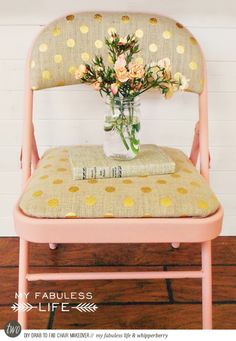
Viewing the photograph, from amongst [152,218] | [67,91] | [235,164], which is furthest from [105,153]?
[235,164]

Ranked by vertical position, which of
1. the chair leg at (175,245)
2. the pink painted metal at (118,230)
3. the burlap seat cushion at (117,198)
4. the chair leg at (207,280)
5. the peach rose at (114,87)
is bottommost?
the chair leg at (175,245)

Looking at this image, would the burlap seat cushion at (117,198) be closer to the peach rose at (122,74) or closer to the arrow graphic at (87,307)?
the peach rose at (122,74)

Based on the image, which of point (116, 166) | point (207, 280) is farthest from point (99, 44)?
point (207, 280)

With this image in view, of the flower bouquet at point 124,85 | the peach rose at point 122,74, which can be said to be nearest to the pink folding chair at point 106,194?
the flower bouquet at point 124,85

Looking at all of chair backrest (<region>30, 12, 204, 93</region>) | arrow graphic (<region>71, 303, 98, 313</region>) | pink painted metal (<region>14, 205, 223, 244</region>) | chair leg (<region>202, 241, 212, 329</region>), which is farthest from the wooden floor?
chair backrest (<region>30, 12, 204, 93</region>)

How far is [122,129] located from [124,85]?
0.11 meters

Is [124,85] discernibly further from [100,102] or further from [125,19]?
[100,102]

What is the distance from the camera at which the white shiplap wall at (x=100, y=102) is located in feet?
4.36

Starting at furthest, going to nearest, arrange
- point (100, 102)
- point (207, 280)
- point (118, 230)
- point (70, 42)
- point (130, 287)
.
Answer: point (100, 102), point (130, 287), point (70, 42), point (207, 280), point (118, 230)

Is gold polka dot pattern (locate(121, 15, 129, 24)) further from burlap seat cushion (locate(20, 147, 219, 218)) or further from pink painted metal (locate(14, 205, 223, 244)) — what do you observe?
pink painted metal (locate(14, 205, 223, 244))

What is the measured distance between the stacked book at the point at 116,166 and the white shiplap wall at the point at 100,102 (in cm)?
40

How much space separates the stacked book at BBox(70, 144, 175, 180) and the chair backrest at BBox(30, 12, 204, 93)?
9.3 inches

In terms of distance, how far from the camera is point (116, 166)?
3.20ft
